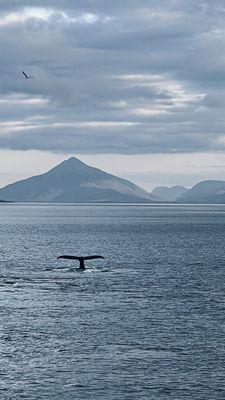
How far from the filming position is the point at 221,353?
64.6 m

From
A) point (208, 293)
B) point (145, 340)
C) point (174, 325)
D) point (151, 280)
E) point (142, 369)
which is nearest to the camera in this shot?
point (142, 369)

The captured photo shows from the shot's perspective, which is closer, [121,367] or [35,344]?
[121,367]

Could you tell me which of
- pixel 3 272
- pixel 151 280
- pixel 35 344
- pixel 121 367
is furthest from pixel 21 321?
pixel 3 272

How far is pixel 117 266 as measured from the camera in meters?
144

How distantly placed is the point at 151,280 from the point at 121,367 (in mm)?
58483

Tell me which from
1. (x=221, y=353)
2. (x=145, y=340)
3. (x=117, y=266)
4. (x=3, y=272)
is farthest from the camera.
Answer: (x=117, y=266)

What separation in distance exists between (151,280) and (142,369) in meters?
59.1

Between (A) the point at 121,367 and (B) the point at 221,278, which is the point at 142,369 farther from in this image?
(B) the point at 221,278

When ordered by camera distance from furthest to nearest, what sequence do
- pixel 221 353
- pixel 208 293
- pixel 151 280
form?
1. pixel 151 280
2. pixel 208 293
3. pixel 221 353

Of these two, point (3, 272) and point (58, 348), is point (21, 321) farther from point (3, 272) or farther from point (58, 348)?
point (3, 272)

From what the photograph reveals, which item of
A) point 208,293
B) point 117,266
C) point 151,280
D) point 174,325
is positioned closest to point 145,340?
point 174,325

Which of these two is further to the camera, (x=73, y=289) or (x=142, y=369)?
(x=73, y=289)

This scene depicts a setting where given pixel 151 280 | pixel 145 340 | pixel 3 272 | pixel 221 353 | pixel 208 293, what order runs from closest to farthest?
1. pixel 221 353
2. pixel 145 340
3. pixel 208 293
4. pixel 151 280
5. pixel 3 272

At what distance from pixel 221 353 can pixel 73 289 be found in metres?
42.8
